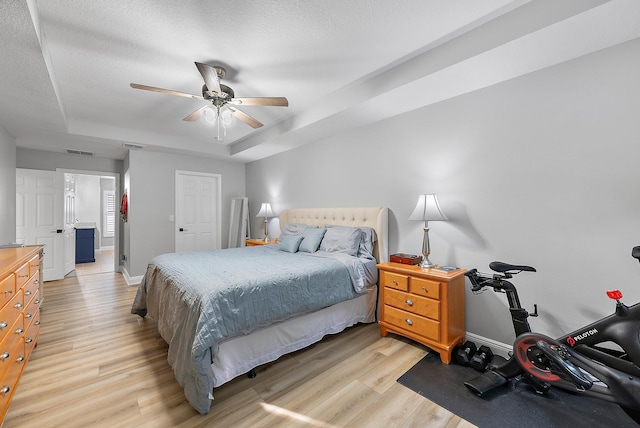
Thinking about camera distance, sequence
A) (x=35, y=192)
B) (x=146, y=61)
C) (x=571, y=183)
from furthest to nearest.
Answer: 1. (x=35, y=192)
2. (x=146, y=61)
3. (x=571, y=183)

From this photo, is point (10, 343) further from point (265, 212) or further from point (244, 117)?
point (265, 212)

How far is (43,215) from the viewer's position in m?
4.69

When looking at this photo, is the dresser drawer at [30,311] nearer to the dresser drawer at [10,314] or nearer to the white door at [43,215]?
the dresser drawer at [10,314]

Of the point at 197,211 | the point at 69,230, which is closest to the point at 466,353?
the point at 197,211

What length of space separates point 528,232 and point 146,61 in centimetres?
359

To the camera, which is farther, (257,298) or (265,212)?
(265,212)

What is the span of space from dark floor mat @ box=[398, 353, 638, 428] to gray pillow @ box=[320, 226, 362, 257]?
4.49 ft

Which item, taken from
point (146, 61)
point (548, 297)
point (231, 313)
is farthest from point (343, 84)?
point (548, 297)

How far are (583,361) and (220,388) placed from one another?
2.39 meters

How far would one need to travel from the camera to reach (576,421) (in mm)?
1592

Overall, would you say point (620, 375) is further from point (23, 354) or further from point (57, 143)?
point (57, 143)

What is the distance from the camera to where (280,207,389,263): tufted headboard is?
309cm

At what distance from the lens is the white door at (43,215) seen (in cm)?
446

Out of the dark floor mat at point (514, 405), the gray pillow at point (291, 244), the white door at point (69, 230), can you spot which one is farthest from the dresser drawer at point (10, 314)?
the white door at point (69, 230)
